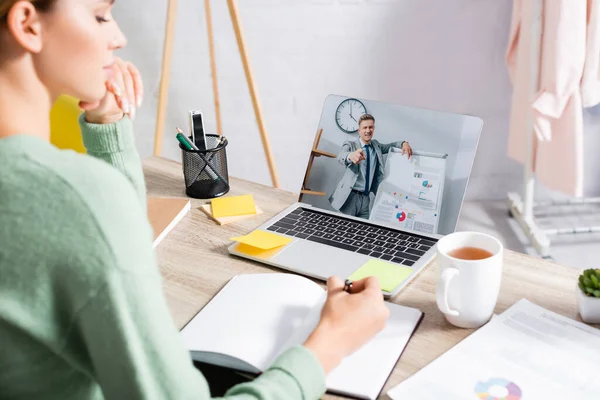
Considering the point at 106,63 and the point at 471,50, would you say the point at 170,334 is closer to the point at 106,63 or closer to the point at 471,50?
the point at 106,63

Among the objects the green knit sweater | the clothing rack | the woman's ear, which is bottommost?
the clothing rack

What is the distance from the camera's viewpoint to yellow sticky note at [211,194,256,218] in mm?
1220

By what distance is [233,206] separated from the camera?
124cm

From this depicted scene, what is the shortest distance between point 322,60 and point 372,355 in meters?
1.81

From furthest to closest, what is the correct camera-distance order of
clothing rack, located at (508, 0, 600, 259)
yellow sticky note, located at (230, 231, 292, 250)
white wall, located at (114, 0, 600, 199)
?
white wall, located at (114, 0, 600, 199) < clothing rack, located at (508, 0, 600, 259) < yellow sticky note, located at (230, 231, 292, 250)

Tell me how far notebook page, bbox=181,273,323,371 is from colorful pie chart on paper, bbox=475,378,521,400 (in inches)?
10.0

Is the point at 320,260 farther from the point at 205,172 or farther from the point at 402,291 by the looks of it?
the point at 205,172

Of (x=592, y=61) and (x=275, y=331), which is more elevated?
(x=592, y=61)

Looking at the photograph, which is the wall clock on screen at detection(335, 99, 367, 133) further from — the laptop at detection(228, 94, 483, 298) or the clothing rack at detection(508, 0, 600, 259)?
the clothing rack at detection(508, 0, 600, 259)

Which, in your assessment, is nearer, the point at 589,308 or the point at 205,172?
the point at 589,308

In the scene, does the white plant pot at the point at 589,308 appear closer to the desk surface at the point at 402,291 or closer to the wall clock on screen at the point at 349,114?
the desk surface at the point at 402,291

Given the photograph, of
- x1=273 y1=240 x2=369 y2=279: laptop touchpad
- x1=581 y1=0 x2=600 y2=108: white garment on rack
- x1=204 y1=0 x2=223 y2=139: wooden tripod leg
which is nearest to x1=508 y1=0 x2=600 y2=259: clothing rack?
x1=581 y1=0 x2=600 y2=108: white garment on rack

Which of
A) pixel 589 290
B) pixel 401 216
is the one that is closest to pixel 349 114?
pixel 401 216

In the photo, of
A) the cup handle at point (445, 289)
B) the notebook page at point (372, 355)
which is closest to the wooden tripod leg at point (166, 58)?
the notebook page at point (372, 355)
